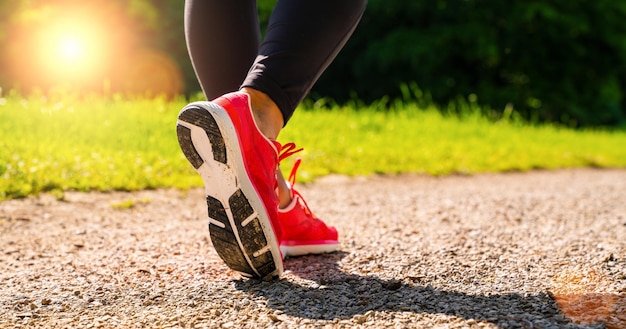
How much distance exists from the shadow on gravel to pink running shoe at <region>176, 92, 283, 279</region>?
10 centimetres

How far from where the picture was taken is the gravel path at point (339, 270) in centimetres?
131

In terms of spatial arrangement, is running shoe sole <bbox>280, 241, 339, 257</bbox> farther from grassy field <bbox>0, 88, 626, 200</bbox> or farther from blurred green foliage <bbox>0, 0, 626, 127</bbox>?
blurred green foliage <bbox>0, 0, 626, 127</bbox>

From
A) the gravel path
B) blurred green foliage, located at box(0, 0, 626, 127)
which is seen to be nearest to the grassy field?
the gravel path

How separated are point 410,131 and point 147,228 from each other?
11.3 ft

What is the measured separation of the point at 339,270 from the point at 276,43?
595mm

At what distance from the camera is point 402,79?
14.1m

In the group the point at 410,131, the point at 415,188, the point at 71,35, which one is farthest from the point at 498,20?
the point at 415,188

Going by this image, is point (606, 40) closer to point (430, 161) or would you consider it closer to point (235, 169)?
point (430, 161)

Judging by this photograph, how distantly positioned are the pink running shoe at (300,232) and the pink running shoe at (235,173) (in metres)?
0.32

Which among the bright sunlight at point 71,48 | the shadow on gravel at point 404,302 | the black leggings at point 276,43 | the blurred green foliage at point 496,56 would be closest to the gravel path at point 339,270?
the shadow on gravel at point 404,302

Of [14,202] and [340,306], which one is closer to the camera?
[340,306]

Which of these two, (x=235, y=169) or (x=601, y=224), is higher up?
(x=235, y=169)

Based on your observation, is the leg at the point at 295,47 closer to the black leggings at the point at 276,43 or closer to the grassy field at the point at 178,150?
the black leggings at the point at 276,43

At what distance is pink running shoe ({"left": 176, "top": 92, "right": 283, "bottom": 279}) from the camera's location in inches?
53.9
